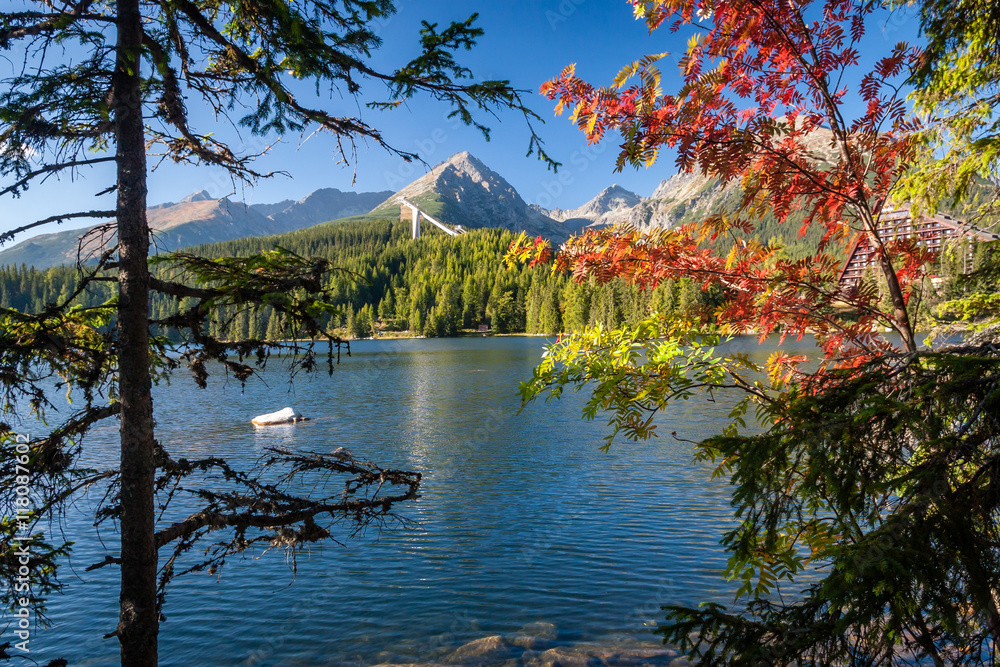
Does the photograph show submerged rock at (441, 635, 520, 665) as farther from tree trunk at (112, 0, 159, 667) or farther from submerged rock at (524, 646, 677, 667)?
tree trunk at (112, 0, 159, 667)

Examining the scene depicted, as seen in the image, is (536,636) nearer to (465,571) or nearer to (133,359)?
(465,571)

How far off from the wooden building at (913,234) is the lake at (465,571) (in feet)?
25.0

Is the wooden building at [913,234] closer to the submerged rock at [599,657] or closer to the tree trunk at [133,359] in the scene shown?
the tree trunk at [133,359]

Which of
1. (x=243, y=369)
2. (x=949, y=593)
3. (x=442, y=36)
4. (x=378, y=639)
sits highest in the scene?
(x=442, y=36)

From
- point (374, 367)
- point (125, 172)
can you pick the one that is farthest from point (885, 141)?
point (374, 367)

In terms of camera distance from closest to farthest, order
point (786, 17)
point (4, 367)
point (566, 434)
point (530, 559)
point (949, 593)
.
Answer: point (949, 593)
point (4, 367)
point (786, 17)
point (530, 559)
point (566, 434)

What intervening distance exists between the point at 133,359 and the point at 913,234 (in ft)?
24.1

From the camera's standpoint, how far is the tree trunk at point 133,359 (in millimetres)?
4492

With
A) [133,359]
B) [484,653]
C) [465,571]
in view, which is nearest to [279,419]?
[465,571]

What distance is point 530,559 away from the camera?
13.4 m

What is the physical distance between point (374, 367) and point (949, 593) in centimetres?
6774

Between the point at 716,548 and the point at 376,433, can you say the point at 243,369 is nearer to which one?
the point at 716,548

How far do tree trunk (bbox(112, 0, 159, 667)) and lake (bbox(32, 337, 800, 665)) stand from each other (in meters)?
6.08

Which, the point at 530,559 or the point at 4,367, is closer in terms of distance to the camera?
the point at 4,367
